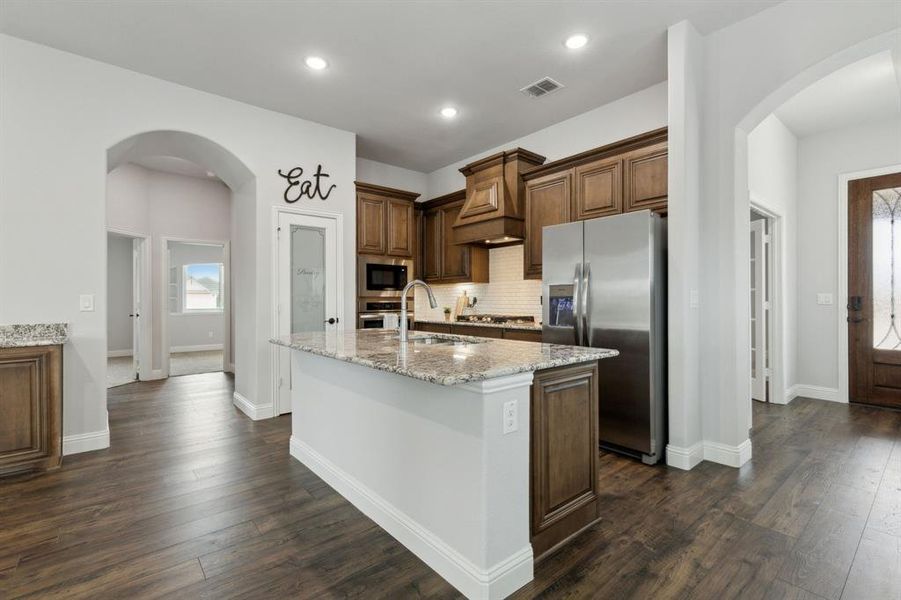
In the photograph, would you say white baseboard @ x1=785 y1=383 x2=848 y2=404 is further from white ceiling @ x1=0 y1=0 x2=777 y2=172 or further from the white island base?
the white island base

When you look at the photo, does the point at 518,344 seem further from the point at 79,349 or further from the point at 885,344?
the point at 885,344

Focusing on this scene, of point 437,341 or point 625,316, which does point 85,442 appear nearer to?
point 437,341

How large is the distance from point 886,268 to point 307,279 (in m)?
Result: 6.35

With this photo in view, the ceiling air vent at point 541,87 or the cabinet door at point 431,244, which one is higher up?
the ceiling air vent at point 541,87

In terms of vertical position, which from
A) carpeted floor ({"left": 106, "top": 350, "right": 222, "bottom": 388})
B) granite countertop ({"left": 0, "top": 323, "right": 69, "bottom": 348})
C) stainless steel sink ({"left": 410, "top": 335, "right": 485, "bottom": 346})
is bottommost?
carpeted floor ({"left": 106, "top": 350, "right": 222, "bottom": 388})

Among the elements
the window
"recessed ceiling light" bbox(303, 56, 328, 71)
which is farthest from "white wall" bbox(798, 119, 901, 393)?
the window

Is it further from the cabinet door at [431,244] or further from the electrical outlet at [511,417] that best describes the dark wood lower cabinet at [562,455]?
the cabinet door at [431,244]

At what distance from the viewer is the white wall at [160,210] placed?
616 centimetres

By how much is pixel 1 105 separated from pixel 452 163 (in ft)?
15.3

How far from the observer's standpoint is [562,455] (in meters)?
A: 2.14

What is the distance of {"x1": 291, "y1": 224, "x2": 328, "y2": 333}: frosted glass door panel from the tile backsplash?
2.01 m

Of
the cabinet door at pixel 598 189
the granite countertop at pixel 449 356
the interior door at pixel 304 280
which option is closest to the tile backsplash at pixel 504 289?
the cabinet door at pixel 598 189

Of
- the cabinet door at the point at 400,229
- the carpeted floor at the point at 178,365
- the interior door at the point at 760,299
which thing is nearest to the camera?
the interior door at the point at 760,299

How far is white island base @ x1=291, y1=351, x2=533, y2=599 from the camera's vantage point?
177cm
